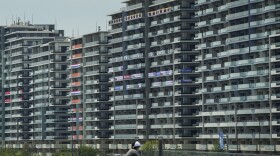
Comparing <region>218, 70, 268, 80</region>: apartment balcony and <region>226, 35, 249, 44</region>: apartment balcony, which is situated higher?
<region>226, 35, 249, 44</region>: apartment balcony

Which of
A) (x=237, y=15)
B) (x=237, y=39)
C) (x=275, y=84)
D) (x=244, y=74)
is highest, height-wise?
(x=237, y=15)

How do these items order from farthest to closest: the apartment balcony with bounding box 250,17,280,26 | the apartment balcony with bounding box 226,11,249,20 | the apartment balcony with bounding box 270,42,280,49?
→ the apartment balcony with bounding box 226,11,249,20, the apartment balcony with bounding box 250,17,280,26, the apartment balcony with bounding box 270,42,280,49

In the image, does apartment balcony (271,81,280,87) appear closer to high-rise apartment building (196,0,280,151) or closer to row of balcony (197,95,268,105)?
high-rise apartment building (196,0,280,151)

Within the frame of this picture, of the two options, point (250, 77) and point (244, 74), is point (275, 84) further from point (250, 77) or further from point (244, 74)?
point (244, 74)

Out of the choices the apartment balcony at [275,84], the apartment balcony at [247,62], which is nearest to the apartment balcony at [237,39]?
the apartment balcony at [247,62]

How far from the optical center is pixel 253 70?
188 metres

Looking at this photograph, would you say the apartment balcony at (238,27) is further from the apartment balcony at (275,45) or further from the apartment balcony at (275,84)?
the apartment balcony at (275,84)

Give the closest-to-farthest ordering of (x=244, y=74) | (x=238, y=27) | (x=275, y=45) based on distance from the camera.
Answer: (x=275, y=45) → (x=244, y=74) → (x=238, y=27)

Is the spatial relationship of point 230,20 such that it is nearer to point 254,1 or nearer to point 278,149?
point 254,1

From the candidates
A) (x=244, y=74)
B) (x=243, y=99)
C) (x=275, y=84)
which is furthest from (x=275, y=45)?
(x=243, y=99)

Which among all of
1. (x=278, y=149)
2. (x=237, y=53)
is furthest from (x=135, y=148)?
(x=237, y=53)

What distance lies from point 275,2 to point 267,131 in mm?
23518

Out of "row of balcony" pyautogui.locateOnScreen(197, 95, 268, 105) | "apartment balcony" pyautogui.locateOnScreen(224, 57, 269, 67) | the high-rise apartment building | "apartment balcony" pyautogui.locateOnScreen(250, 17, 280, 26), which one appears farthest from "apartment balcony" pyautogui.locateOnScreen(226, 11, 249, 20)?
"row of balcony" pyautogui.locateOnScreen(197, 95, 268, 105)

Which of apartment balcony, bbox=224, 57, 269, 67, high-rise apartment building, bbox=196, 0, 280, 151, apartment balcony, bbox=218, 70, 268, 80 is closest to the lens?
high-rise apartment building, bbox=196, 0, 280, 151
